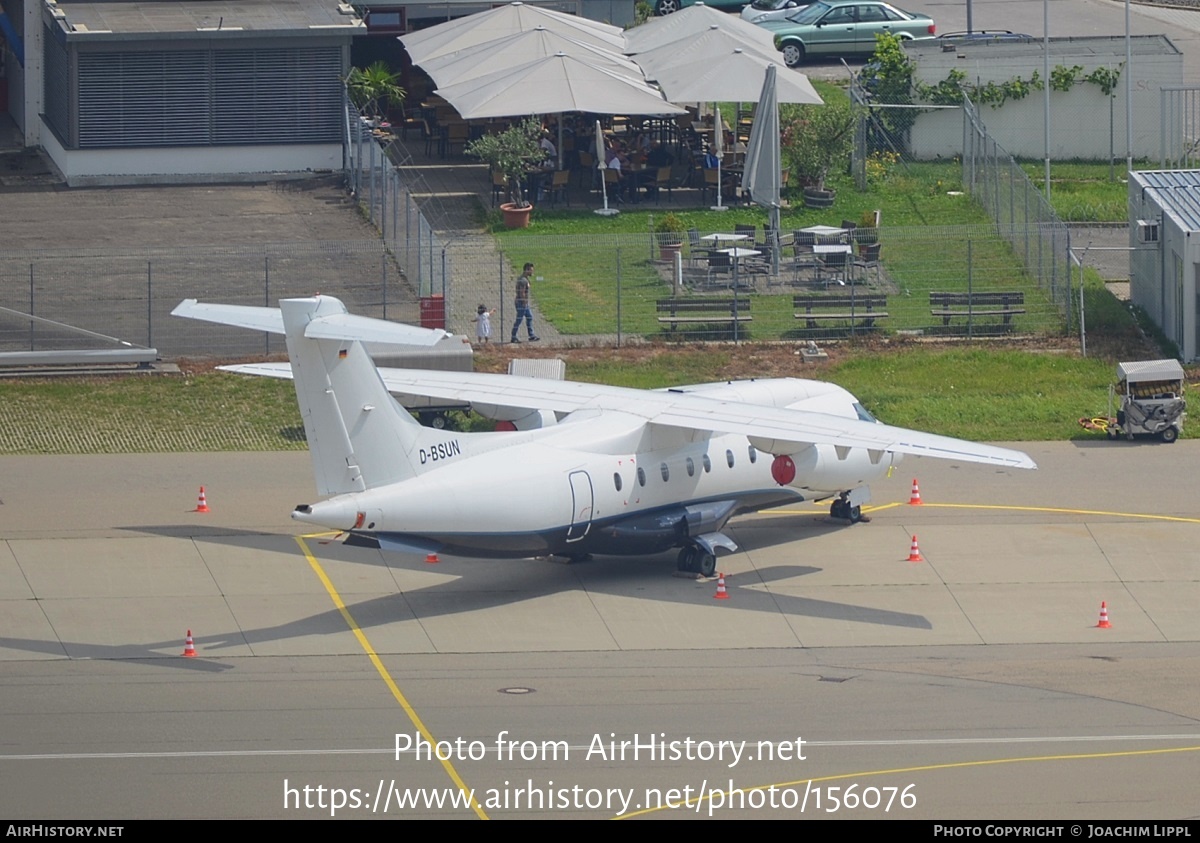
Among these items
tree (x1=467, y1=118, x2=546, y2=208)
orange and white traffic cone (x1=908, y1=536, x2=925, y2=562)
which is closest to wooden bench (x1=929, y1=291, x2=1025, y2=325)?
tree (x1=467, y1=118, x2=546, y2=208)

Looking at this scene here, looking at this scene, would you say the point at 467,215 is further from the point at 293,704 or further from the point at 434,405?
the point at 293,704

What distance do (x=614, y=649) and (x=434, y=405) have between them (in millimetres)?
10362

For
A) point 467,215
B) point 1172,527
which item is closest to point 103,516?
point 1172,527

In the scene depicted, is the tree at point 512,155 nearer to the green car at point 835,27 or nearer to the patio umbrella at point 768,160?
the patio umbrella at point 768,160

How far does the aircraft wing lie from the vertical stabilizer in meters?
4.10

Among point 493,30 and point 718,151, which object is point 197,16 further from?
point 718,151

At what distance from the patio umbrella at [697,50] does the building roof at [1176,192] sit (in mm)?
11560

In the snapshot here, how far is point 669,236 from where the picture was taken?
43.6m

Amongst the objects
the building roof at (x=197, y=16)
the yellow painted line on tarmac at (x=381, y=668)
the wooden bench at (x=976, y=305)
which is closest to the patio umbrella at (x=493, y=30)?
the building roof at (x=197, y=16)

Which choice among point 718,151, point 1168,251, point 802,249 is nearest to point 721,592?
point 1168,251

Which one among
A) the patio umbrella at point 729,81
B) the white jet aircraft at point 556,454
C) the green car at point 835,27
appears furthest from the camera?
the green car at point 835,27

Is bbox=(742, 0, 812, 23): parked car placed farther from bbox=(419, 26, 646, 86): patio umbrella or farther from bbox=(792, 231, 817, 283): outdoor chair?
bbox=(792, 231, 817, 283): outdoor chair

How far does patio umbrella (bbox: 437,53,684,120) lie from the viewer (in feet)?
152

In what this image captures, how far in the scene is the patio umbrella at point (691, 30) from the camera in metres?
51.8
